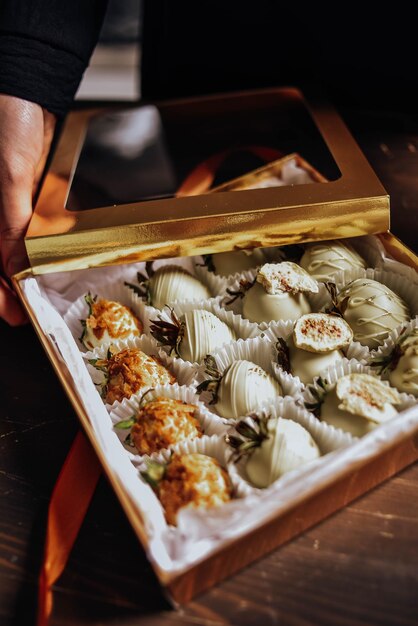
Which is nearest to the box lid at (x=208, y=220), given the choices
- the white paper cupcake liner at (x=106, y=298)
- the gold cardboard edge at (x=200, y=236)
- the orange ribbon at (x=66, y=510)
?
the gold cardboard edge at (x=200, y=236)

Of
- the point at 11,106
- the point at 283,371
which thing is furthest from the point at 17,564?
the point at 11,106

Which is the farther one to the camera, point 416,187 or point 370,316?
point 416,187

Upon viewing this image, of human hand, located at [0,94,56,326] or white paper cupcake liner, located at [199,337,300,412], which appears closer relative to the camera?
white paper cupcake liner, located at [199,337,300,412]

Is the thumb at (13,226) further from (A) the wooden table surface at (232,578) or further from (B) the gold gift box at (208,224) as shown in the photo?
(A) the wooden table surface at (232,578)

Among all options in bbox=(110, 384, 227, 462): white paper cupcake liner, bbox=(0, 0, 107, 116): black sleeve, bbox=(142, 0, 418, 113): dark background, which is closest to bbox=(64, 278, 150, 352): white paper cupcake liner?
bbox=(110, 384, 227, 462): white paper cupcake liner

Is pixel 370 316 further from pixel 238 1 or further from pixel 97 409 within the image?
pixel 238 1

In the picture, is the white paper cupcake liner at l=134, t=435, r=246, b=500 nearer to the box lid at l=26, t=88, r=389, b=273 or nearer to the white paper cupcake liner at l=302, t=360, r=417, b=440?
the white paper cupcake liner at l=302, t=360, r=417, b=440

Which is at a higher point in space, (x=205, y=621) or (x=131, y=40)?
(x=205, y=621)
